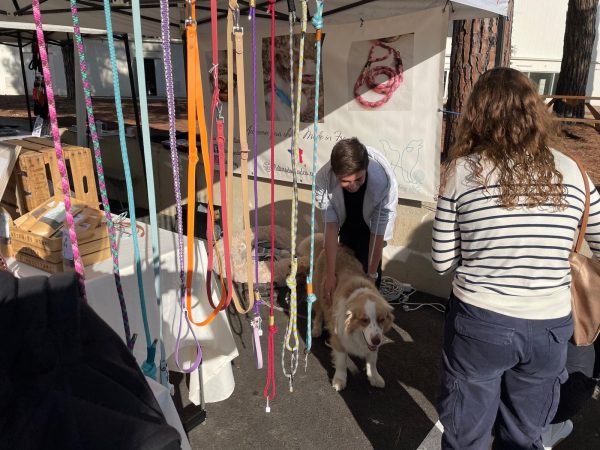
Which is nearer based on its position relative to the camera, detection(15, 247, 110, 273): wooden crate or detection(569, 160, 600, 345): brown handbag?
detection(569, 160, 600, 345): brown handbag

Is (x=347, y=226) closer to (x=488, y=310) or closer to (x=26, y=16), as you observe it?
(x=488, y=310)

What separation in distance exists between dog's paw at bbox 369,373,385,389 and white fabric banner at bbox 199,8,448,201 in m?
1.68

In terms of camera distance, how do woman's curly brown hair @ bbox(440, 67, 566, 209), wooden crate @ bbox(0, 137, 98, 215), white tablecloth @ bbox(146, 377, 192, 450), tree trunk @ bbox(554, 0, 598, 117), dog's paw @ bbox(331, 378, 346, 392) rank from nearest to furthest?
1. white tablecloth @ bbox(146, 377, 192, 450)
2. woman's curly brown hair @ bbox(440, 67, 566, 209)
3. wooden crate @ bbox(0, 137, 98, 215)
4. dog's paw @ bbox(331, 378, 346, 392)
5. tree trunk @ bbox(554, 0, 598, 117)

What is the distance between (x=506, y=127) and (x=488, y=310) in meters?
0.61

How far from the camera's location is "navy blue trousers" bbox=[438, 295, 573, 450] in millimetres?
1502

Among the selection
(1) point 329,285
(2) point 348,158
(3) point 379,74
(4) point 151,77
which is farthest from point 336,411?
(4) point 151,77

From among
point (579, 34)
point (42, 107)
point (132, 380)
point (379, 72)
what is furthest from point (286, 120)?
point (579, 34)

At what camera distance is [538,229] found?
1422 millimetres

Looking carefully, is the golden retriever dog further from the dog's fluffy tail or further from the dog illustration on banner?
the dog illustration on banner

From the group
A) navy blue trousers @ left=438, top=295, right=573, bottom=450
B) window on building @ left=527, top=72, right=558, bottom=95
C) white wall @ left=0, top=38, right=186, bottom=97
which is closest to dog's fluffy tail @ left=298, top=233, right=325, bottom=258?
navy blue trousers @ left=438, top=295, right=573, bottom=450

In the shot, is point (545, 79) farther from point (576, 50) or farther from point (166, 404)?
point (166, 404)

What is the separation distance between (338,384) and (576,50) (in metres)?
8.98

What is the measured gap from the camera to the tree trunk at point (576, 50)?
28.3 feet

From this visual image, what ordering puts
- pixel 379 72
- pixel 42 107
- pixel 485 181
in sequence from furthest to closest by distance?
pixel 42 107 → pixel 379 72 → pixel 485 181
